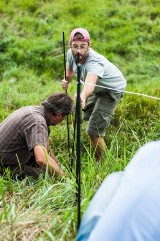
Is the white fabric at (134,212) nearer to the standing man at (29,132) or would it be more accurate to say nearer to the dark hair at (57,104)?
the standing man at (29,132)

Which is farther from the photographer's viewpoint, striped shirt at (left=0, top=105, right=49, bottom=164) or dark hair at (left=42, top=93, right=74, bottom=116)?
dark hair at (left=42, top=93, right=74, bottom=116)

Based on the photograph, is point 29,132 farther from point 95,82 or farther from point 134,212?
point 134,212

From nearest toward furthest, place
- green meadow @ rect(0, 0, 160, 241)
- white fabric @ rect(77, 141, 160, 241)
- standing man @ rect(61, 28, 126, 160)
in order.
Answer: white fabric @ rect(77, 141, 160, 241), standing man @ rect(61, 28, 126, 160), green meadow @ rect(0, 0, 160, 241)

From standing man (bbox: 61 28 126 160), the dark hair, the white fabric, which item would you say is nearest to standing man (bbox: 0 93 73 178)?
the dark hair

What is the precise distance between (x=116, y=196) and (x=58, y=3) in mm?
8402

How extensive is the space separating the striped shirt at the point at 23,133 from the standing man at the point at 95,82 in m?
0.44

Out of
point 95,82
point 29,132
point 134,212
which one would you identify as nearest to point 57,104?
point 29,132

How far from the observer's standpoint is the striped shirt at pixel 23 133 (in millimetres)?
3486

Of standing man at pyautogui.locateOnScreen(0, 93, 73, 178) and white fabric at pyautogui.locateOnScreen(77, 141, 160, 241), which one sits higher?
white fabric at pyautogui.locateOnScreen(77, 141, 160, 241)

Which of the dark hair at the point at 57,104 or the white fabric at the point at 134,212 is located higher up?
the white fabric at the point at 134,212

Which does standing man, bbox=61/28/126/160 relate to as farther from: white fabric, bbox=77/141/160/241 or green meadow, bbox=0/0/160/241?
white fabric, bbox=77/141/160/241

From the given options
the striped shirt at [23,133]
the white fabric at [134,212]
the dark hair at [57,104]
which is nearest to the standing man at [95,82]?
the dark hair at [57,104]

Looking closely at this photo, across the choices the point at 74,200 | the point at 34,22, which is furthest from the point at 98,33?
the point at 74,200

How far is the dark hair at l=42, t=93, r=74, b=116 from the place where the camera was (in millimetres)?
3723
